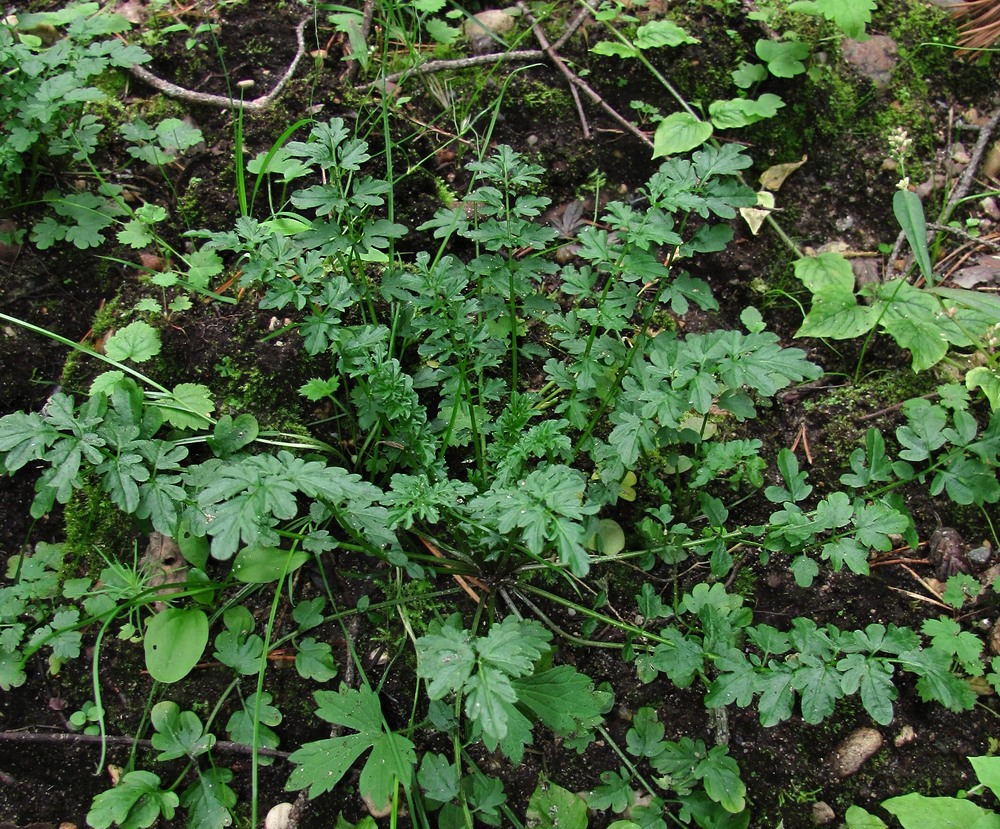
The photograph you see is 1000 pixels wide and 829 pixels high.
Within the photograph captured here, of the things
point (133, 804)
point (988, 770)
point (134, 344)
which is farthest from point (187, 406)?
point (988, 770)

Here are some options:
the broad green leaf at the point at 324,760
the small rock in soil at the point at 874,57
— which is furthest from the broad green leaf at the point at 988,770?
the small rock in soil at the point at 874,57

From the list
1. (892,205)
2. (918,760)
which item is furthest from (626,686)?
(892,205)

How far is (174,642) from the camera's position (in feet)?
7.58

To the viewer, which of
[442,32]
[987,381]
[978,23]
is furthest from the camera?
[978,23]

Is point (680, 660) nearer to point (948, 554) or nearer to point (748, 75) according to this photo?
point (948, 554)

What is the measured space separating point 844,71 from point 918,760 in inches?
105

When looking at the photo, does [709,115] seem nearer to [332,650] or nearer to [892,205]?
[892,205]

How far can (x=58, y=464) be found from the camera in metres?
1.85

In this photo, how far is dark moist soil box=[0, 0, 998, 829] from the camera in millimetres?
2287

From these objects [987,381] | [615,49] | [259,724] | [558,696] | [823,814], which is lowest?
[823,814]

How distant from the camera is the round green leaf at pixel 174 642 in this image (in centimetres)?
228

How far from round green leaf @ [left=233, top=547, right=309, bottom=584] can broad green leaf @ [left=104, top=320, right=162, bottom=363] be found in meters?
0.76

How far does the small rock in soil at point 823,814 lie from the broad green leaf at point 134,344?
2.48 meters

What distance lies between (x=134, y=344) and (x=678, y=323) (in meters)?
1.93
